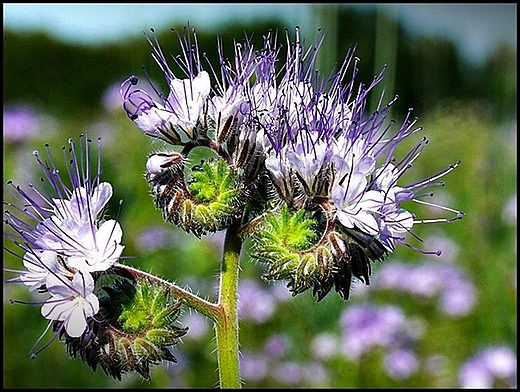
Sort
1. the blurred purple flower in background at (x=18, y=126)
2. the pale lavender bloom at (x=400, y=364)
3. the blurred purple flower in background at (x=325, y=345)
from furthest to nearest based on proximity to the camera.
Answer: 1. the blurred purple flower in background at (x=18, y=126)
2. the blurred purple flower in background at (x=325, y=345)
3. the pale lavender bloom at (x=400, y=364)

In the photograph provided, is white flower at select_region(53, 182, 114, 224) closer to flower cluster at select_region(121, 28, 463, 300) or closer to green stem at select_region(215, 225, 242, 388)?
flower cluster at select_region(121, 28, 463, 300)

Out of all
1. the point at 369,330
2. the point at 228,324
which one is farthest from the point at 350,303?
the point at 228,324

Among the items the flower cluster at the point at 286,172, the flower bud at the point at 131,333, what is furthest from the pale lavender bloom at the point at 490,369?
the flower bud at the point at 131,333

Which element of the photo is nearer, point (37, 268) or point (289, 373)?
point (37, 268)

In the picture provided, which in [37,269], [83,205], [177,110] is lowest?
[37,269]

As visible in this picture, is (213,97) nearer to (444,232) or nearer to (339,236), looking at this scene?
(339,236)

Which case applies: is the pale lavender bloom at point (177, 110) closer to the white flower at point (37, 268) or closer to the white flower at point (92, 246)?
the white flower at point (92, 246)

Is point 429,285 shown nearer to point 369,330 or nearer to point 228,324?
point 369,330
